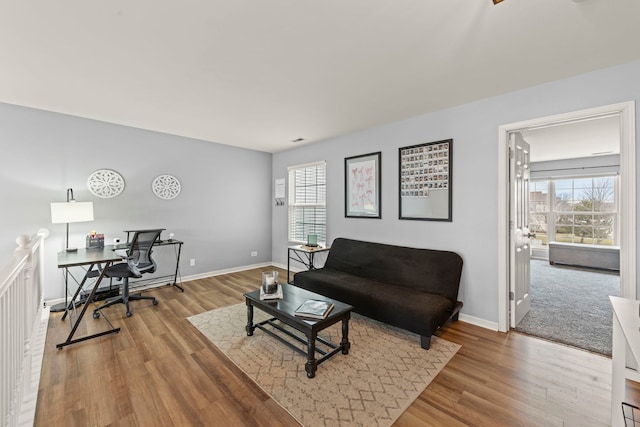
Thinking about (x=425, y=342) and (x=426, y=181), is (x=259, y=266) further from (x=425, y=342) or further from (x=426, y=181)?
(x=425, y=342)

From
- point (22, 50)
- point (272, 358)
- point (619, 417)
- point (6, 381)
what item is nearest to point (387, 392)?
point (272, 358)

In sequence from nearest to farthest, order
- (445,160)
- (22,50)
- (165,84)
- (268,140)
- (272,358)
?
1. (22,50)
2. (272,358)
3. (165,84)
4. (445,160)
5. (268,140)

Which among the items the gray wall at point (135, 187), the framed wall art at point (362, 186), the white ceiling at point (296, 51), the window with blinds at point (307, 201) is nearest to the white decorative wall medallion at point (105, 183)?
the gray wall at point (135, 187)

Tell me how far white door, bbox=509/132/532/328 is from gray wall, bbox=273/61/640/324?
7.4 inches

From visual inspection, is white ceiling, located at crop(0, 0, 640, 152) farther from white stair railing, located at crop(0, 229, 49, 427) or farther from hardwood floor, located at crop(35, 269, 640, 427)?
hardwood floor, located at crop(35, 269, 640, 427)

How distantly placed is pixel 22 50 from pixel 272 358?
3.10m

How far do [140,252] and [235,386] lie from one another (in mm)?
2235

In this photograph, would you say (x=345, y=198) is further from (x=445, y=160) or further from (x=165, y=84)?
(x=165, y=84)

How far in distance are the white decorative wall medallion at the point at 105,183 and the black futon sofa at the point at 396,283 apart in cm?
293

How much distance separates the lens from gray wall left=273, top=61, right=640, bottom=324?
234cm

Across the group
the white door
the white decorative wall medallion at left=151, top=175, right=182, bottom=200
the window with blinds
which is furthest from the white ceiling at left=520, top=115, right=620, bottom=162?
the white decorative wall medallion at left=151, top=175, right=182, bottom=200

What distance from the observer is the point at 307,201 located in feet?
16.6

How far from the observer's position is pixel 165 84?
8.46 ft

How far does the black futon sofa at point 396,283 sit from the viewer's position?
8.34ft
